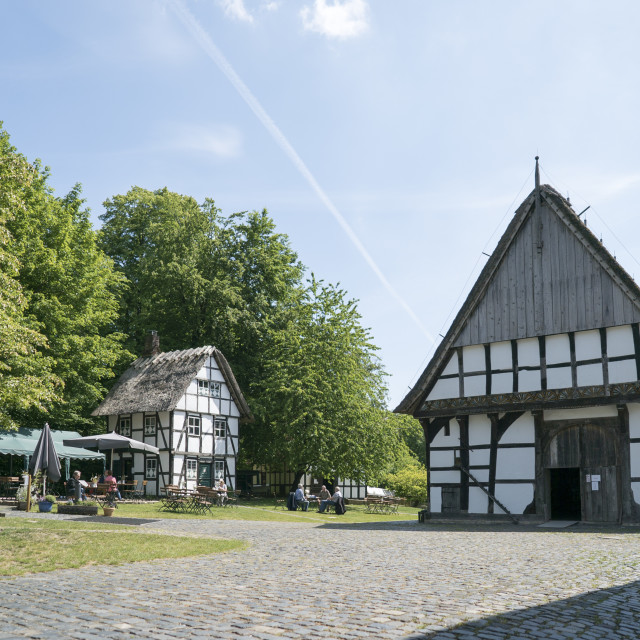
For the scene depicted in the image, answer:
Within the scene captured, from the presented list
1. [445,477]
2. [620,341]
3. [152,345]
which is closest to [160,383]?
[152,345]

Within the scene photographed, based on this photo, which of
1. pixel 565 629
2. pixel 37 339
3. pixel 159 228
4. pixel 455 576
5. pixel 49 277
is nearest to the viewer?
pixel 565 629

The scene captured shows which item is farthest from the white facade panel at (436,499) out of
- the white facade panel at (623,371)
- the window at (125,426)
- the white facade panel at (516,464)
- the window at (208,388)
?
the window at (125,426)

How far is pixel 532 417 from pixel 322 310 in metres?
21.8

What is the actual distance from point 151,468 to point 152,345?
8.29 m

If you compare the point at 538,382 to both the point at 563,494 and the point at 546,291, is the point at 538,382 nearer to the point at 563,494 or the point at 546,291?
the point at 546,291

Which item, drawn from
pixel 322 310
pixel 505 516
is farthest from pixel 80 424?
pixel 505 516

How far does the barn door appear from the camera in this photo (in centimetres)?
2434

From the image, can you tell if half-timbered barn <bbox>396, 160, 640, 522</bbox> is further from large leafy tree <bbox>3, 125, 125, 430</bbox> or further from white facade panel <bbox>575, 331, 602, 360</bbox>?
large leafy tree <bbox>3, 125, 125, 430</bbox>

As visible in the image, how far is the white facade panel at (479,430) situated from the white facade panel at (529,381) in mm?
1737

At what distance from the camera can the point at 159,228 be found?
51.2m

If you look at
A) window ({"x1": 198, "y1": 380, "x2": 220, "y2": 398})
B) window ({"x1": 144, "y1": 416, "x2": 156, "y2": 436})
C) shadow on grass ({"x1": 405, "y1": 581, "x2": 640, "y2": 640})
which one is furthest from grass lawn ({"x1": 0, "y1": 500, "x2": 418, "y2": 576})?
window ({"x1": 198, "y1": 380, "x2": 220, "y2": 398})

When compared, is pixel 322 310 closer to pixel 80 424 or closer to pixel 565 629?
pixel 80 424

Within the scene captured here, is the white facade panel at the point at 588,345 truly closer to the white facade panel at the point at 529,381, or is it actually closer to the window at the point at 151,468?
the white facade panel at the point at 529,381

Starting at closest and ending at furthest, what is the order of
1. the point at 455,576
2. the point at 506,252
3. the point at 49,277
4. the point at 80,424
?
the point at 455,576 → the point at 506,252 → the point at 49,277 → the point at 80,424
